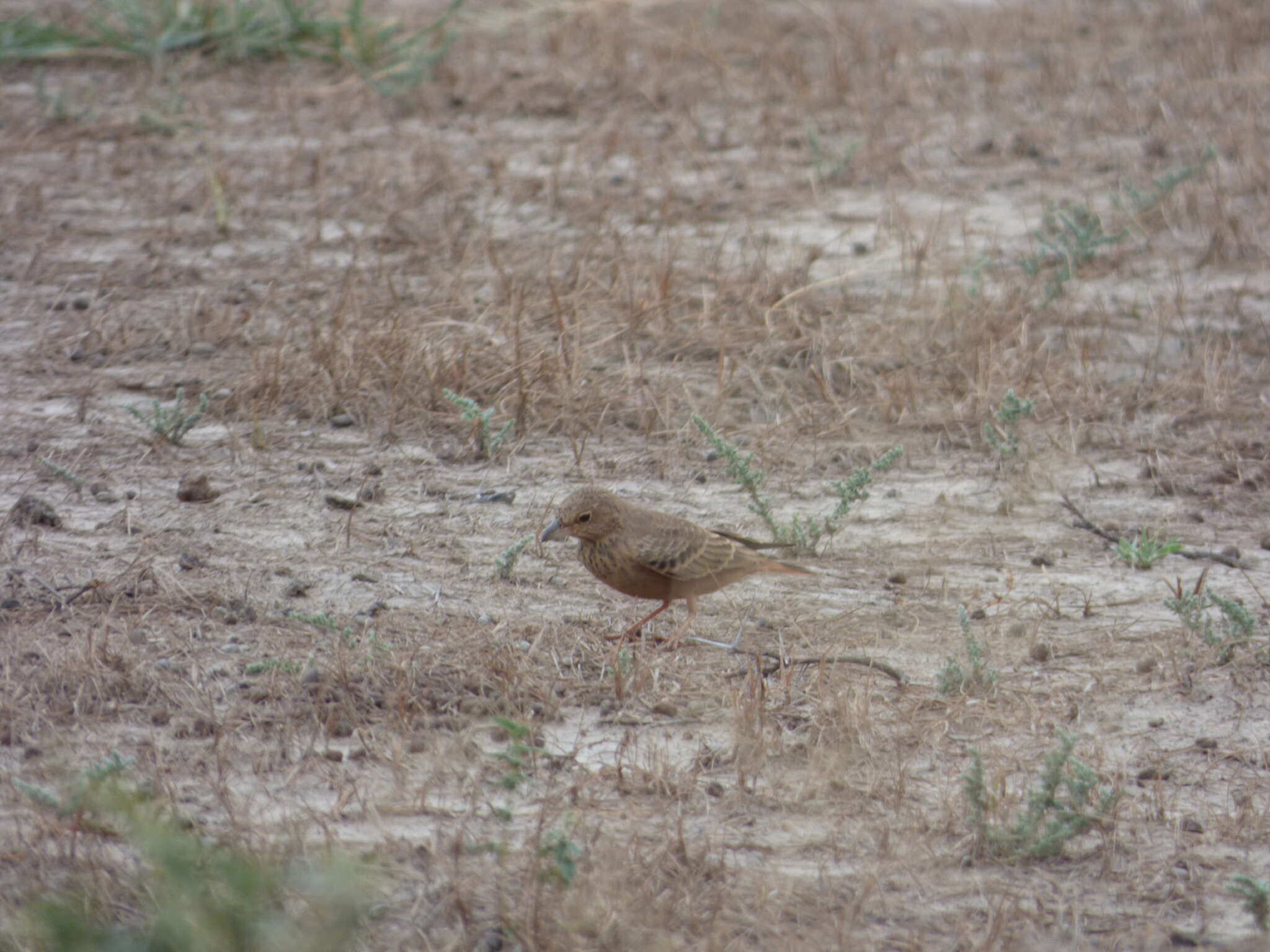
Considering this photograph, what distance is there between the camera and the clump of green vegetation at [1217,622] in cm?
396

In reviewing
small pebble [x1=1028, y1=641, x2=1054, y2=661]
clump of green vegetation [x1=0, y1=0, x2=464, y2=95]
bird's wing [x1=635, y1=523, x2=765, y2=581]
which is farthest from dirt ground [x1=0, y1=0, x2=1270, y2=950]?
bird's wing [x1=635, y1=523, x2=765, y2=581]

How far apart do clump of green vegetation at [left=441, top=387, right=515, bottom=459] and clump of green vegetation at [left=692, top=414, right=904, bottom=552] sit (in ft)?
2.66

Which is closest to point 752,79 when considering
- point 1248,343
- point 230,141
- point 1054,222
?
point 1054,222

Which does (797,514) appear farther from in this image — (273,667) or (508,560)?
(273,667)

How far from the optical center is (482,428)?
505 cm

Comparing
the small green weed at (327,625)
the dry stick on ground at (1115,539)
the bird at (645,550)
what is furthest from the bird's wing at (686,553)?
the dry stick on ground at (1115,539)

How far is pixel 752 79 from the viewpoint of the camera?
885cm

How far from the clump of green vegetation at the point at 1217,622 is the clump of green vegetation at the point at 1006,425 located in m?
0.96

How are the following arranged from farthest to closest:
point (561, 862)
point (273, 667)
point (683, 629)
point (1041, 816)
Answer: point (683, 629) → point (273, 667) → point (1041, 816) → point (561, 862)

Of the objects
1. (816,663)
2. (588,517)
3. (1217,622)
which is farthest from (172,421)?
(1217,622)

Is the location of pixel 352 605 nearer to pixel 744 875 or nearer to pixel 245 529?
pixel 245 529

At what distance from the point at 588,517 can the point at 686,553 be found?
0.29 m

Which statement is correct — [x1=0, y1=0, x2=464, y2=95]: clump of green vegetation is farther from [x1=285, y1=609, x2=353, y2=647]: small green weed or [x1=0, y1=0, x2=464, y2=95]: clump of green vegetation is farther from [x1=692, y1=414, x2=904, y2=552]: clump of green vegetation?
[x1=285, y1=609, x2=353, y2=647]: small green weed

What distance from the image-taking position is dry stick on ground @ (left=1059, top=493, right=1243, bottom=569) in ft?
15.0
